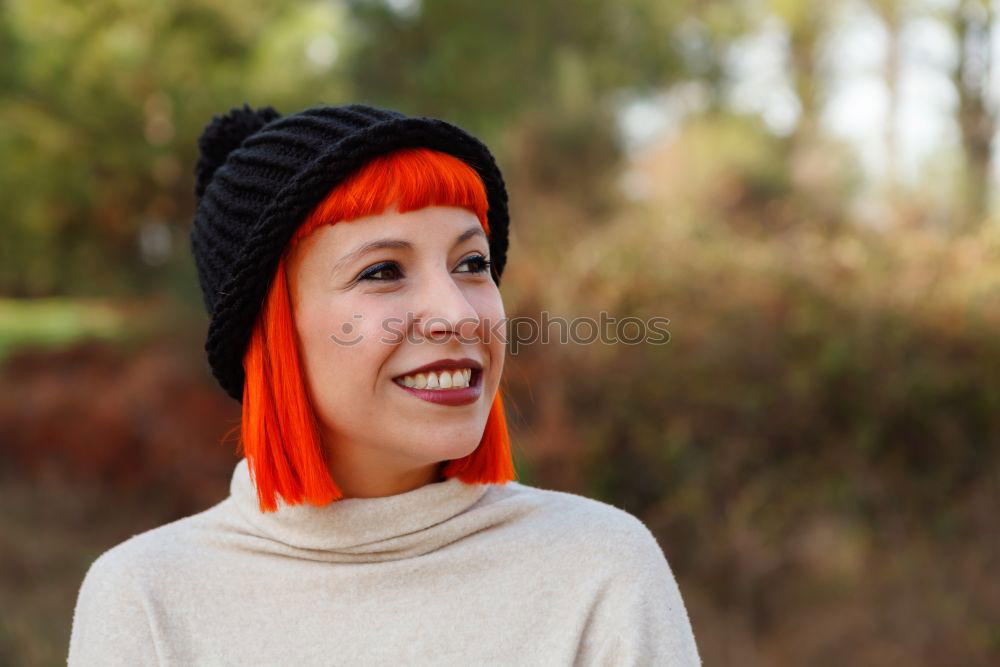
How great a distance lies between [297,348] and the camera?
1938mm

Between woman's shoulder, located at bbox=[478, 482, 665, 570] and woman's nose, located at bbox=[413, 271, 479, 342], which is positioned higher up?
woman's nose, located at bbox=[413, 271, 479, 342]

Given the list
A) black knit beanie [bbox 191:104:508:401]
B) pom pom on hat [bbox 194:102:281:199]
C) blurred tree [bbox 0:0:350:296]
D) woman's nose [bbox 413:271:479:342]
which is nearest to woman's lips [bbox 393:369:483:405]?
woman's nose [bbox 413:271:479:342]

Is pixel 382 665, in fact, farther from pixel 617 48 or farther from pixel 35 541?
pixel 617 48

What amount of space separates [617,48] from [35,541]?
966 cm

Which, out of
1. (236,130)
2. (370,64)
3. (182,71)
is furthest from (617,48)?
(236,130)

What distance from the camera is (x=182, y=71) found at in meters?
10.7

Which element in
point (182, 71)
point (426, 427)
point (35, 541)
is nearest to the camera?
point (426, 427)

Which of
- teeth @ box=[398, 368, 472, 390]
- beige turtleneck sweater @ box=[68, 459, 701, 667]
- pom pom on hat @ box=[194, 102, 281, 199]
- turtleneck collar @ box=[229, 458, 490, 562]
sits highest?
pom pom on hat @ box=[194, 102, 281, 199]

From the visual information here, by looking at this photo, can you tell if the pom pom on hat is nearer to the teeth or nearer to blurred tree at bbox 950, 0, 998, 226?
the teeth

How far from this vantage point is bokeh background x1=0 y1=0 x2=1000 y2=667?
5926mm

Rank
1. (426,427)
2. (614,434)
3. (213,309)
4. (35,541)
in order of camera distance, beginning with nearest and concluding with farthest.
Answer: (426,427) → (213,309) → (614,434) → (35,541)

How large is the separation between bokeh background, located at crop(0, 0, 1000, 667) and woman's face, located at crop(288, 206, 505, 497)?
0.96 meters

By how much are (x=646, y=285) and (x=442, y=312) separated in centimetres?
558

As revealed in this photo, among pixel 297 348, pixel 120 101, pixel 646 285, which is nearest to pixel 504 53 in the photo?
pixel 120 101
